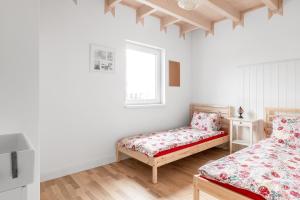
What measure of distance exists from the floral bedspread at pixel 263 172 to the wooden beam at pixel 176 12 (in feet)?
7.51

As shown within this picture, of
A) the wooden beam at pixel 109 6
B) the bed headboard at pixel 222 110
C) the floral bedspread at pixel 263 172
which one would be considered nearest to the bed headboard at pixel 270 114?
the bed headboard at pixel 222 110

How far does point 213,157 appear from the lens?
330 cm

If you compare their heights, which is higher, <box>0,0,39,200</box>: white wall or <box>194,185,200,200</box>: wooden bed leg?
<box>0,0,39,200</box>: white wall

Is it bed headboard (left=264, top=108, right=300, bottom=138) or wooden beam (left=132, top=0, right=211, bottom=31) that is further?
bed headboard (left=264, top=108, right=300, bottom=138)

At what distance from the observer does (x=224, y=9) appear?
2916 millimetres

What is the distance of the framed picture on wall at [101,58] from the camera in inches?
108

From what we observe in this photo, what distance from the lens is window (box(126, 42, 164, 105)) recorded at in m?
3.37

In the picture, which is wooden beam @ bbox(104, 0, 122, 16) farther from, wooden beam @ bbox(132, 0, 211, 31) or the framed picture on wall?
the framed picture on wall

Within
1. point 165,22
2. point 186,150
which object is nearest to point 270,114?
point 186,150

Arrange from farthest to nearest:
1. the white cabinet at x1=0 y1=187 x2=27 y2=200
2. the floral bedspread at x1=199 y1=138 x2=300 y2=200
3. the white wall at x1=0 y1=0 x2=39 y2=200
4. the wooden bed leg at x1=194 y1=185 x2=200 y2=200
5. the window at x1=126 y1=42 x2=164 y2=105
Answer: the window at x1=126 y1=42 x2=164 y2=105 < the wooden bed leg at x1=194 y1=185 x2=200 y2=200 < the floral bedspread at x1=199 y1=138 x2=300 y2=200 < the white wall at x1=0 y1=0 x2=39 y2=200 < the white cabinet at x1=0 y1=187 x2=27 y2=200

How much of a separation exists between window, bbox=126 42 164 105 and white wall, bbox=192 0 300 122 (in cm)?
99

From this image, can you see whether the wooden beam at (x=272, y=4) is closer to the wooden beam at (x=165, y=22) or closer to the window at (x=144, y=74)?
the wooden beam at (x=165, y=22)

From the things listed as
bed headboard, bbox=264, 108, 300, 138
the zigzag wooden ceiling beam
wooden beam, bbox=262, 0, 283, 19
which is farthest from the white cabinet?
wooden beam, bbox=262, 0, 283, 19

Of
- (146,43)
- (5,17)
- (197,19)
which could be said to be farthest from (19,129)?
(197,19)
